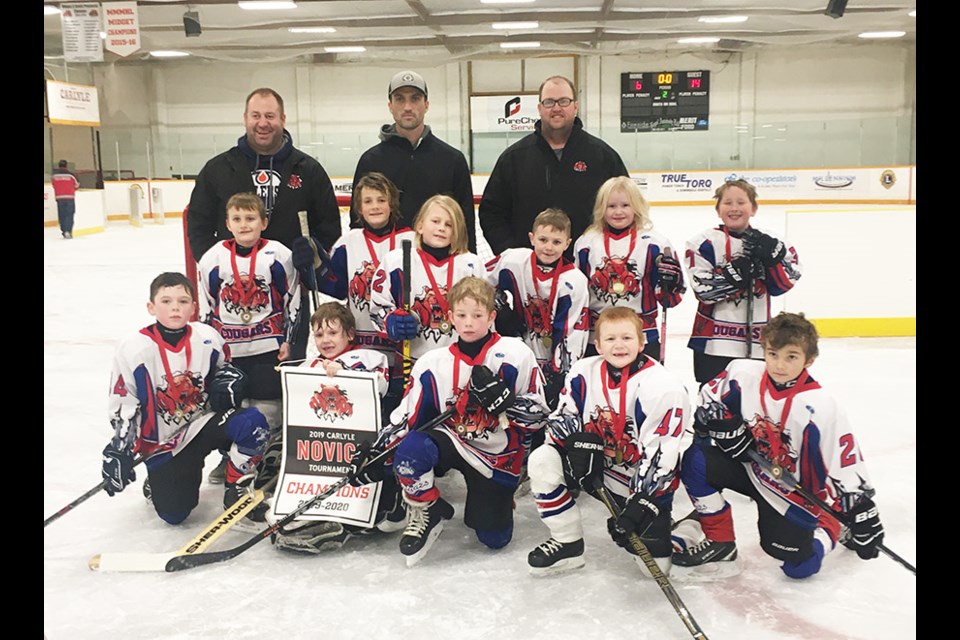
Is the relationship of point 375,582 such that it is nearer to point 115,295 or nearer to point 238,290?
point 238,290

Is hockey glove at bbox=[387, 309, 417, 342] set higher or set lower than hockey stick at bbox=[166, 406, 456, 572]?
higher

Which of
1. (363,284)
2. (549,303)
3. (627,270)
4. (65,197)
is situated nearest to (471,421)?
(549,303)

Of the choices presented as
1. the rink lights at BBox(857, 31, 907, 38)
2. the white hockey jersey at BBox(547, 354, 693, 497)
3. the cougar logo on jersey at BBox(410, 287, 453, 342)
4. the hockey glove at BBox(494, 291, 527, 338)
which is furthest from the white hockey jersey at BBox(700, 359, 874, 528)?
the rink lights at BBox(857, 31, 907, 38)

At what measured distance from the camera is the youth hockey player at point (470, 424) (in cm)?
213

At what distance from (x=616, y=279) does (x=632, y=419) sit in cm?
67

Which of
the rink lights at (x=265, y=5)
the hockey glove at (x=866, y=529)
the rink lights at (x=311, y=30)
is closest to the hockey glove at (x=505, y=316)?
the hockey glove at (x=866, y=529)

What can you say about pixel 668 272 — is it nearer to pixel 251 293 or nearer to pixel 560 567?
pixel 560 567

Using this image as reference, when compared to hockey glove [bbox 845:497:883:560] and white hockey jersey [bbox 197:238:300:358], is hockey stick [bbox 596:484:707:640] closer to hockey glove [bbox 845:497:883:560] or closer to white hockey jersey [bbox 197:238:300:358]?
hockey glove [bbox 845:497:883:560]

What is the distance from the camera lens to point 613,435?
6.59ft

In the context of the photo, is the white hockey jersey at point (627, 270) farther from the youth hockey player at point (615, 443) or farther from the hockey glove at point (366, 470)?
the hockey glove at point (366, 470)

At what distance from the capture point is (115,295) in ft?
21.9

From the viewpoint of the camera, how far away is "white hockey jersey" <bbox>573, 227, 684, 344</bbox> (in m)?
2.53

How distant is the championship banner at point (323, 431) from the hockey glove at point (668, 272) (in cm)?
95

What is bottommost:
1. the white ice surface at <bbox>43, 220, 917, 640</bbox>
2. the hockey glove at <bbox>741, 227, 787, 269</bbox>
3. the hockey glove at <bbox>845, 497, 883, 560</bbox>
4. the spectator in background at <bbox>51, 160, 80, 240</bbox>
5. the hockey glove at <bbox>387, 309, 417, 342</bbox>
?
the white ice surface at <bbox>43, 220, 917, 640</bbox>
